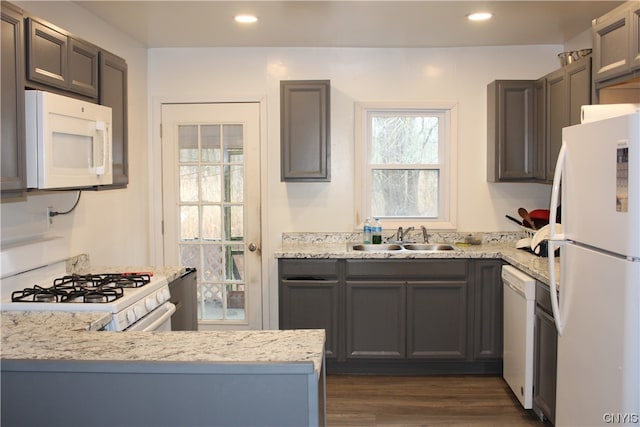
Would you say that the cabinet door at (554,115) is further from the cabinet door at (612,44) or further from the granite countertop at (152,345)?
the granite countertop at (152,345)

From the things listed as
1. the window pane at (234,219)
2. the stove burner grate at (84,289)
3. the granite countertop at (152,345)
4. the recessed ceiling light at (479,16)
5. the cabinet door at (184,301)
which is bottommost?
the cabinet door at (184,301)

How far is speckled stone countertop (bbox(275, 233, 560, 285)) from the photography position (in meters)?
3.53

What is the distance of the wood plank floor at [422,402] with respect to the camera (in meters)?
3.35

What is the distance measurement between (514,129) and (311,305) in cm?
195

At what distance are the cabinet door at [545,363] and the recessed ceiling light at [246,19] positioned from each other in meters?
2.44

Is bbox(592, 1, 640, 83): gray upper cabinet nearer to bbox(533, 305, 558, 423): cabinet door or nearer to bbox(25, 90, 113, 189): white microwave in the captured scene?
bbox(533, 305, 558, 423): cabinet door

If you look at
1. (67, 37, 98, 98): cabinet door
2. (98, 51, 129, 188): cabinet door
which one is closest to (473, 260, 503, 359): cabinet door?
(98, 51, 129, 188): cabinet door

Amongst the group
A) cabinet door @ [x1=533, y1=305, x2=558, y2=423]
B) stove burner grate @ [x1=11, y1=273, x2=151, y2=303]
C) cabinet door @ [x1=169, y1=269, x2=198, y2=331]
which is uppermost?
stove burner grate @ [x1=11, y1=273, x2=151, y2=303]

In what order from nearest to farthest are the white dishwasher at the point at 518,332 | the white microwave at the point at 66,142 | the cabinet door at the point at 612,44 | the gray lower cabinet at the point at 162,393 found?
1. the gray lower cabinet at the point at 162,393
2. the white microwave at the point at 66,142
3. the cabinet door at the point at 612,44
4. the white dishwasher at the point at 518,332

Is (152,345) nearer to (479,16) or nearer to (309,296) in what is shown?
(309,296)

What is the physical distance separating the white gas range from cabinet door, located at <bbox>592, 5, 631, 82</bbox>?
2.45 metres

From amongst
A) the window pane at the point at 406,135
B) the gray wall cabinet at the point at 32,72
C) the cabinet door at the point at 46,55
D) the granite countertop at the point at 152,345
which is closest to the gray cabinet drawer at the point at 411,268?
the window pane at the point at 406,135

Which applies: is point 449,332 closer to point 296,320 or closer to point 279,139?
point 296,320

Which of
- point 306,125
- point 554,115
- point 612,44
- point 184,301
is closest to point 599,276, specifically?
point 612,44
